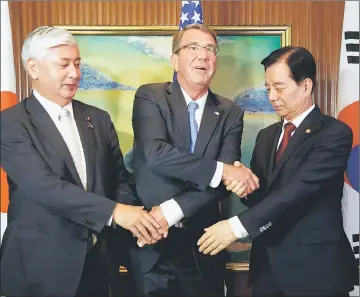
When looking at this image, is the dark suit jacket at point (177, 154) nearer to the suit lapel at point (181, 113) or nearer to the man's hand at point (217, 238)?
the suit lapel at point (181, 113)

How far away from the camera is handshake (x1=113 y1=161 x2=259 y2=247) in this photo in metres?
2.19

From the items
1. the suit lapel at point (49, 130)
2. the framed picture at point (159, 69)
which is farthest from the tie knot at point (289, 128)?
the suit lapel at point (49, 130)

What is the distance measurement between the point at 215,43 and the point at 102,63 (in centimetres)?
74

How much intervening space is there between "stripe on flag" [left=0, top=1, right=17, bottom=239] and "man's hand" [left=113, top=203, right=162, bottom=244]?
752 mm

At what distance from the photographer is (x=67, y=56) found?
2.20 meters

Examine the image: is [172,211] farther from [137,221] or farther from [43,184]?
[43,184]

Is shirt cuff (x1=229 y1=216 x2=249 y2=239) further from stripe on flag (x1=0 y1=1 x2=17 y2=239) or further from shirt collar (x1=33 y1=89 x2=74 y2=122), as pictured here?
stripe on flag (x1=0 y1=1 x2=17 y2=239)

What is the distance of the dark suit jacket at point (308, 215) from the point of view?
219 centimetres

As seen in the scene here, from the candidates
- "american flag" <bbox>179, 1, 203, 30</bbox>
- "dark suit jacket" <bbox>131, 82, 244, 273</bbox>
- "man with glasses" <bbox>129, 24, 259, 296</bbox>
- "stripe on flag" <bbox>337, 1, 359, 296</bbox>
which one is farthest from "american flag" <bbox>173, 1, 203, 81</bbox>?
"stripe on flag" <bbox>337, 1, 359, 296</bbox>

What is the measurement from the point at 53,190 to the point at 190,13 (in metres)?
1.21

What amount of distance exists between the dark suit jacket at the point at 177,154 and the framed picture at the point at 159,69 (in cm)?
46

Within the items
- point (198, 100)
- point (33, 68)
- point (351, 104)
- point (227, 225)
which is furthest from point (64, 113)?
point (351, 104)

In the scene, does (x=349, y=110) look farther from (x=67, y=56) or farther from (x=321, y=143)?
(x=67, y=56)

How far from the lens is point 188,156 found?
2197mm
